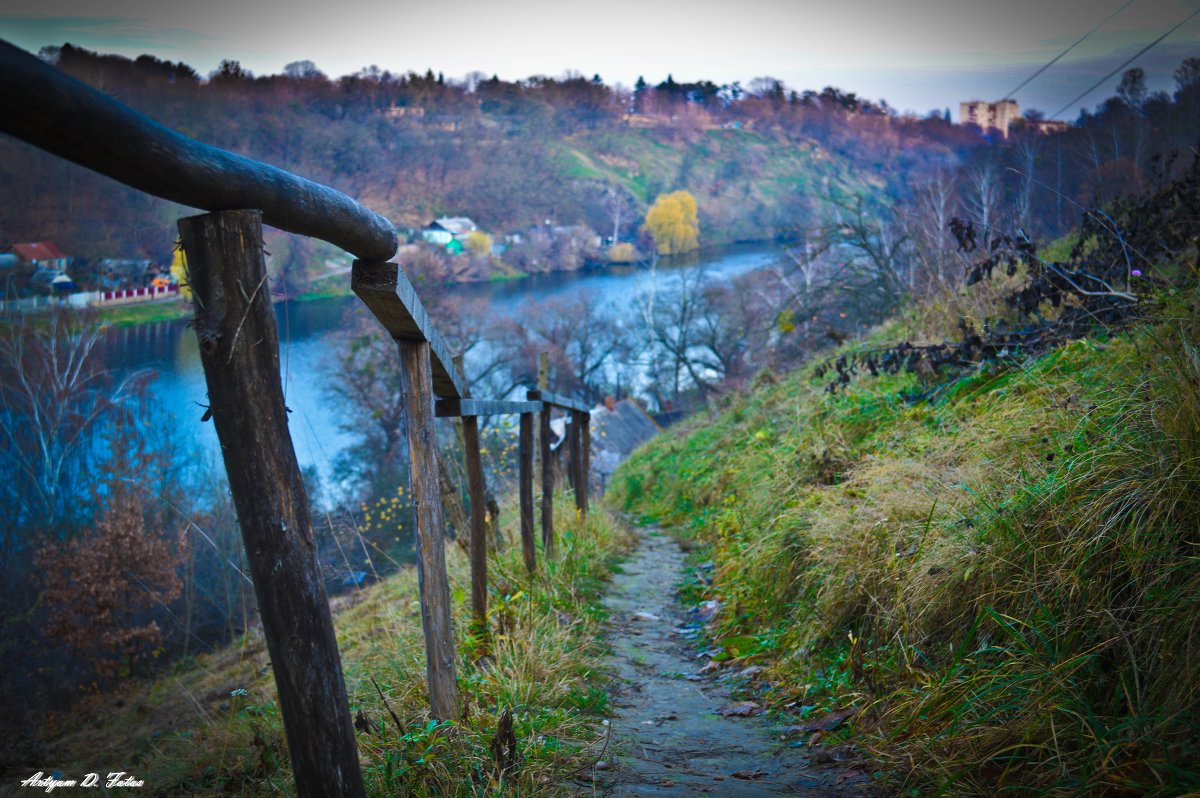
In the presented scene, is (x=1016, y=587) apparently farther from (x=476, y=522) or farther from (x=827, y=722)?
(x=476, y=522)

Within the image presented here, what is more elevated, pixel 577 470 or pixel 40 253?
pixel 40 253

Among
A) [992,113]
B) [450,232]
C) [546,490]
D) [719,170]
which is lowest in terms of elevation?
[546,490]

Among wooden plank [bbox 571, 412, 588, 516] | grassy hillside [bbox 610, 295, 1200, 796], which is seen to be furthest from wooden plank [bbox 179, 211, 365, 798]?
wooden plank [bbox 571, 412, 588, 516]

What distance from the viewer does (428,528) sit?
3.05m

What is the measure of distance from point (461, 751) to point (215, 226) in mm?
1893

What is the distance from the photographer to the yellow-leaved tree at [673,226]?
66.1 meters

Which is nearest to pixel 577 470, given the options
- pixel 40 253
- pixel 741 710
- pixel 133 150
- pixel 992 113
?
pixel 741 710

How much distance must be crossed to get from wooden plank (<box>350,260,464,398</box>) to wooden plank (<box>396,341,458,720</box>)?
4.5 inches

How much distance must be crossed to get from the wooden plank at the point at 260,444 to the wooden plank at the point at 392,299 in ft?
2.54

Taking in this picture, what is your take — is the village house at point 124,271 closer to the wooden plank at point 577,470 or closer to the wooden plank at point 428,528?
the wooden plank at point 577,470

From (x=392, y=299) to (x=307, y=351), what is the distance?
33114 millimetres

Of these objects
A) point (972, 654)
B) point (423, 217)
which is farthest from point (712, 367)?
point (972, 654)

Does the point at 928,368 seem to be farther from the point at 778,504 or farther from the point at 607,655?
the point at 607,655

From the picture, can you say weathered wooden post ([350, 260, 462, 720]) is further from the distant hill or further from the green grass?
the green grass
